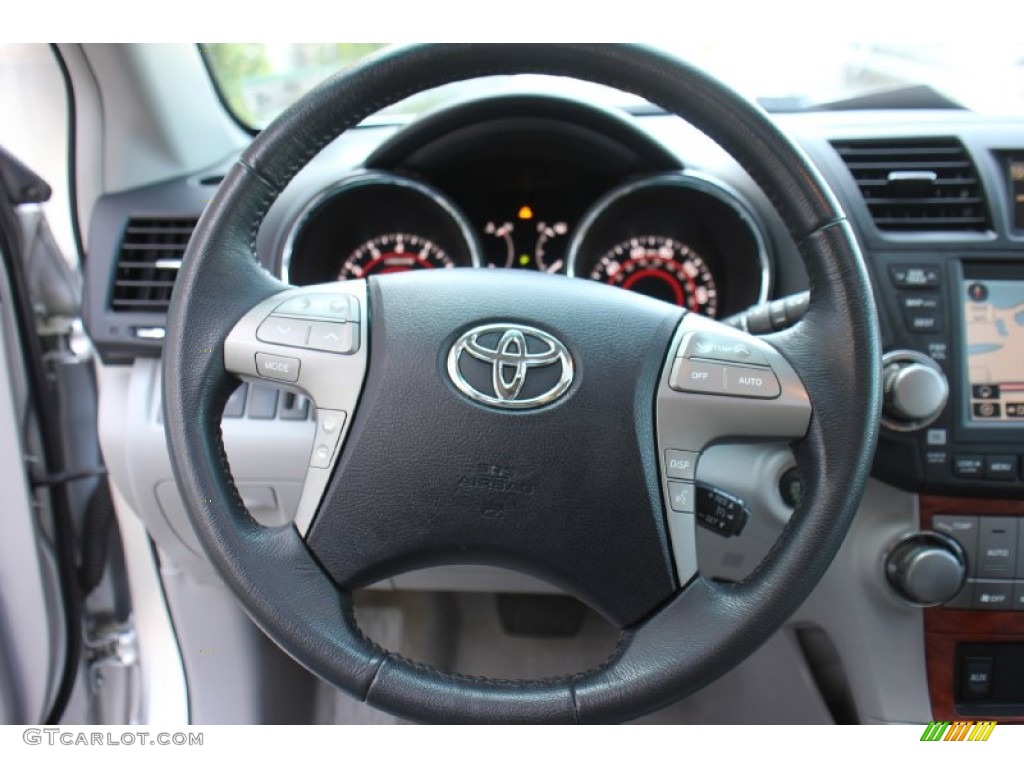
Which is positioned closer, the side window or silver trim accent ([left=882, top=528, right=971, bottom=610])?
silver trim accent ([left=882, top=528, right=971, bottom=610])

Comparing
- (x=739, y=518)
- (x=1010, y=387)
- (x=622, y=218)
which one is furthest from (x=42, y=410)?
(x=1010, y=387)

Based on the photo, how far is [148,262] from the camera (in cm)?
115

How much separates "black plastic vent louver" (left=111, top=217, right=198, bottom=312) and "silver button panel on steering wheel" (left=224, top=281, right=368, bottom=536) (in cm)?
42

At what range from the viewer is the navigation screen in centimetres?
104

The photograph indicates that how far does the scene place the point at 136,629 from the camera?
1.45 meters

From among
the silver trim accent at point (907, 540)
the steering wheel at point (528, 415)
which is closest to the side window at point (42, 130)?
the steering wheel at point (528, 415)

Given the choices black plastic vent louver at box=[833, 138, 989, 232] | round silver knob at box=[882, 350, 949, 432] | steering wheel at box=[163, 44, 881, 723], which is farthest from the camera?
black plastic vent louver at box=[833, 138, 989, 232]

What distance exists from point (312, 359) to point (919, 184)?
83 centimetres

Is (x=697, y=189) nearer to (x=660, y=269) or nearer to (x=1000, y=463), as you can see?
(x=660, y=269)

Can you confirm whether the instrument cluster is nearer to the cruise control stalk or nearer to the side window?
the cruise control stalk

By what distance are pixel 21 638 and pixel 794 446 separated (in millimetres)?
1244

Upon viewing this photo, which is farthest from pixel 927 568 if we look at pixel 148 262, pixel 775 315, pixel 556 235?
pixel 148 262
